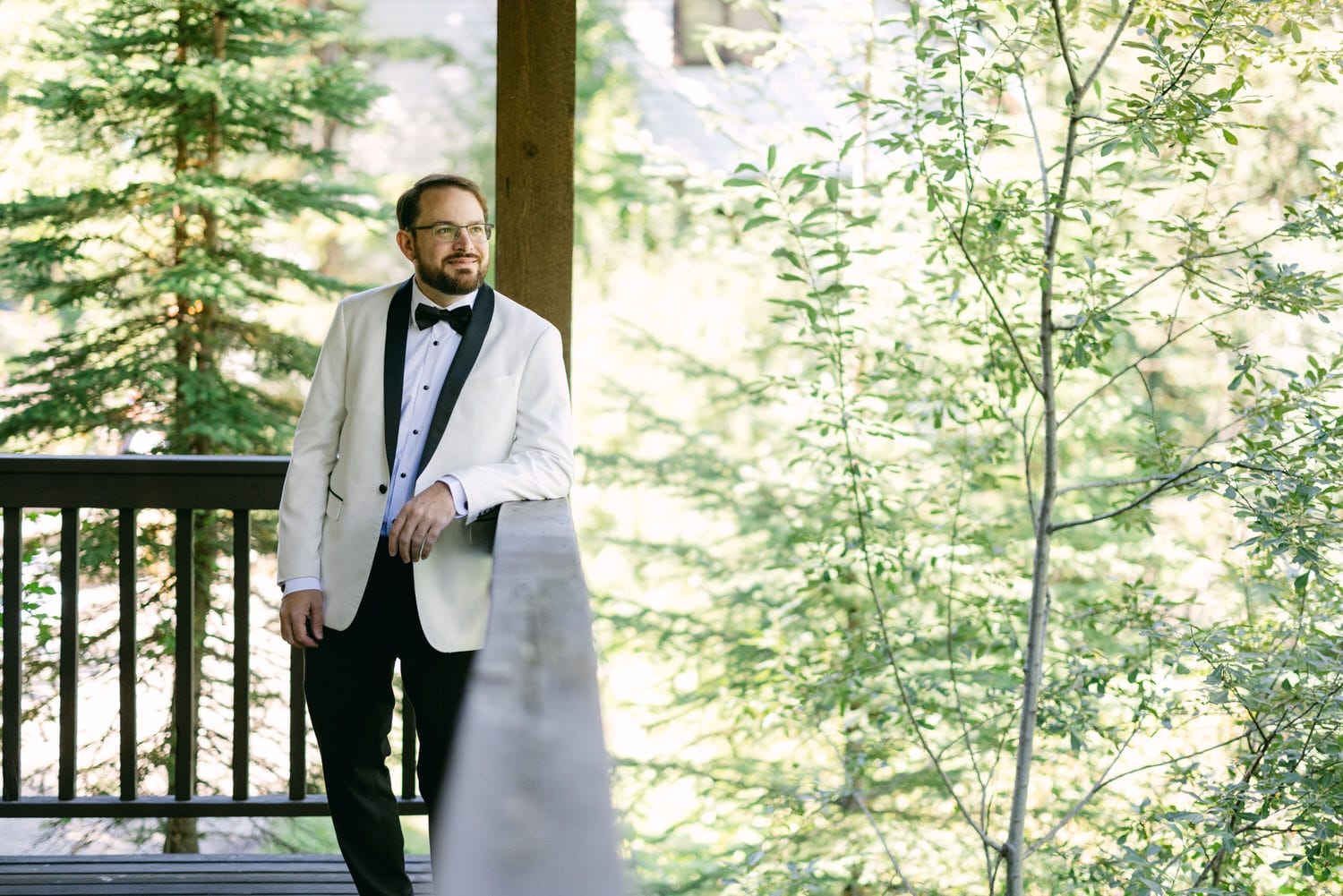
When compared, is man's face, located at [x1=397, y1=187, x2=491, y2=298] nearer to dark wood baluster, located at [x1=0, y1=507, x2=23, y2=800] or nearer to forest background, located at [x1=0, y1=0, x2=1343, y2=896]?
forest background, located at [x1=0, y1=0, x2=1343, y2=896]

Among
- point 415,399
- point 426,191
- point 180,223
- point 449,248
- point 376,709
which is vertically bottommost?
point 376,709

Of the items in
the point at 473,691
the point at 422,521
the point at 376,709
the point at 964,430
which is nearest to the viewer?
the point at 473,691

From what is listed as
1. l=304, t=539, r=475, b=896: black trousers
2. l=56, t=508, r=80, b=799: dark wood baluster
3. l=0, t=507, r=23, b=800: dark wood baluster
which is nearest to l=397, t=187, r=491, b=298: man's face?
l=304, t=539, r=475, b=896: black trousers

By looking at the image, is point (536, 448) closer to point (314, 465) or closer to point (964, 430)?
point (314, 465)

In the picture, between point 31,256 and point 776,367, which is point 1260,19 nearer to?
point 31,256

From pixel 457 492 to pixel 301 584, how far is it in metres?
0.42

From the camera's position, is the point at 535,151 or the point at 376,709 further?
the point at 535,151

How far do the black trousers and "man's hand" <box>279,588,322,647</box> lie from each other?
0.12 ft

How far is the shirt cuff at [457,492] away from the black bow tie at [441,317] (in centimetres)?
37

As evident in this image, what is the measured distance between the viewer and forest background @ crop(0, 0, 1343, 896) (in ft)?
9.81

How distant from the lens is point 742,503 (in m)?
7.55

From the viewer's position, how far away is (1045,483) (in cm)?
339

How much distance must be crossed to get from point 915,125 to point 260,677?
370 cm

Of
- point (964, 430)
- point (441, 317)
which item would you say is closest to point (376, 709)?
point (441, 317)
